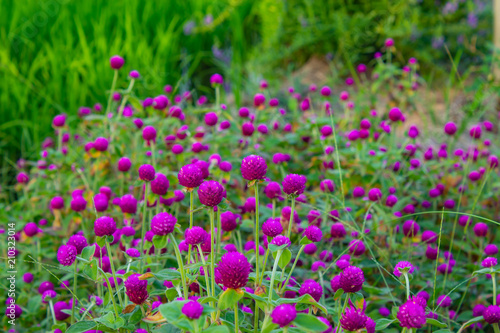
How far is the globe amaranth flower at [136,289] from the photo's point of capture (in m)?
1.06

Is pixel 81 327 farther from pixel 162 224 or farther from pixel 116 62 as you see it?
pixel 116 62

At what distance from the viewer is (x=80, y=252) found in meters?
1.20

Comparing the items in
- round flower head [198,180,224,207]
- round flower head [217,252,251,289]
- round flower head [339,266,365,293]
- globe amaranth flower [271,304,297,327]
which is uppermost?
round flower head [198,180,224,207]

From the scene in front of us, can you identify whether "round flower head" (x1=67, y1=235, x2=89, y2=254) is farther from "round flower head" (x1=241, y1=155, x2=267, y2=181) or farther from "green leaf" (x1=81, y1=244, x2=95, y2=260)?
"round flower head" (x1=241, y1=155, x2=267, y2=181)

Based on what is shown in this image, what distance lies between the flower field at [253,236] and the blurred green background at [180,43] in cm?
78

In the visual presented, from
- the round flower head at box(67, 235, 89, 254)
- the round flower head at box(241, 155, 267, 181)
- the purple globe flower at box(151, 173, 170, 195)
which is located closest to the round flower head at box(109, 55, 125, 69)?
the purple globe flower at box(151, 173, 170, 195)

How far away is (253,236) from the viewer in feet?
6.12

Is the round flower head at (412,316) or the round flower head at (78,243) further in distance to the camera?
the round flower head at (78,243)

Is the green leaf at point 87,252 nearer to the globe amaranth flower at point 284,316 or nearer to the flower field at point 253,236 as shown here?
the flower field at point 253,236

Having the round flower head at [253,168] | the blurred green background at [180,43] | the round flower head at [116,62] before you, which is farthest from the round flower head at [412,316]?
the blurred green background at [180,43]

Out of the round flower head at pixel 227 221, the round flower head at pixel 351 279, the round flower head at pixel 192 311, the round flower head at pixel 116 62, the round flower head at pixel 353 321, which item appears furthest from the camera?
the round flower head at pixel 116 62

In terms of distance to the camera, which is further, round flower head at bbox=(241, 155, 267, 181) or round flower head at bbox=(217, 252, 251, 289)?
round flower head at bbox=(241, 155, 267, 181)

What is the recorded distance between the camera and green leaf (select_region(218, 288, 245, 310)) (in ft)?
2.99

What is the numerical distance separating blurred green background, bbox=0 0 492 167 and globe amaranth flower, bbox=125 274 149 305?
222 centimetres
